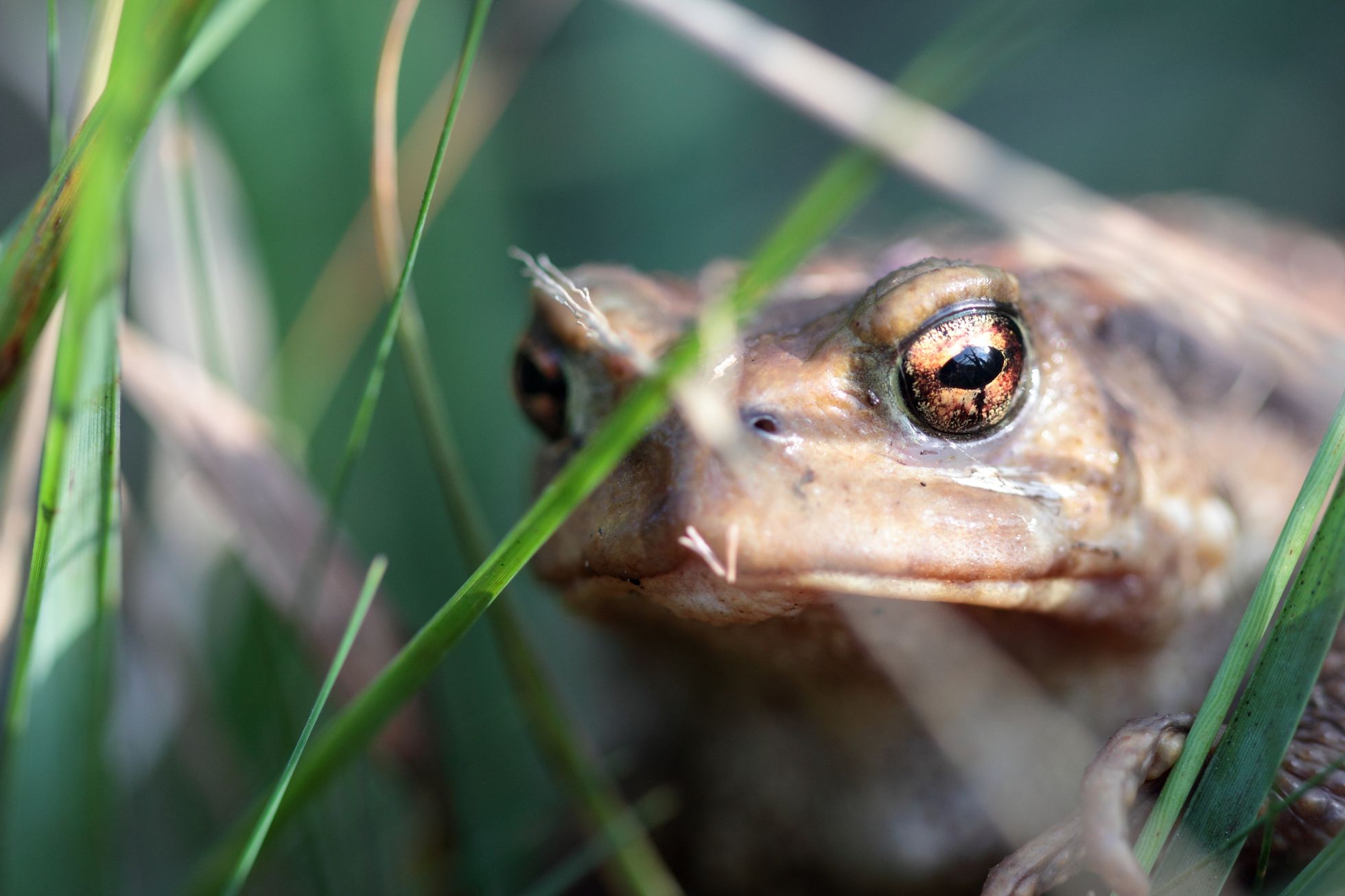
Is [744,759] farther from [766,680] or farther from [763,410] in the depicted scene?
[763,410]

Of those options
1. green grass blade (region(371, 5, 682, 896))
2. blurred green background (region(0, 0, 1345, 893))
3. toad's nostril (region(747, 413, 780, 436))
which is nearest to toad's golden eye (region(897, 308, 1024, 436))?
toad's nostril (region(747, 413, 780, 436))

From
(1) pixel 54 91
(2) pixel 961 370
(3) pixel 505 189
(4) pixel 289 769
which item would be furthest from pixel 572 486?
(3) pixel 505 189

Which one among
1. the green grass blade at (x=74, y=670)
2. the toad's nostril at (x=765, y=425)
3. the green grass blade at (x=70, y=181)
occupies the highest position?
the toad's nostril at (x=765, y=425)

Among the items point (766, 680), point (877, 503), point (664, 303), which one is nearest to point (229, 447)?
point (664, 303)

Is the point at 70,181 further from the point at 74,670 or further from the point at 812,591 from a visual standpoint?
→ the point at 812,591

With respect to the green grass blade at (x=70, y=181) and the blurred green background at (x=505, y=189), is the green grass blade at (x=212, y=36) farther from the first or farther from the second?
the blurred green background at (x=505, y=189)

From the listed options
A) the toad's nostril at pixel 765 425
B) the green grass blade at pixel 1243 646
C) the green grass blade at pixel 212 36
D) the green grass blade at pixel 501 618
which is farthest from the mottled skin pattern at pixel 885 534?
the green grass blade at pixel 212 36

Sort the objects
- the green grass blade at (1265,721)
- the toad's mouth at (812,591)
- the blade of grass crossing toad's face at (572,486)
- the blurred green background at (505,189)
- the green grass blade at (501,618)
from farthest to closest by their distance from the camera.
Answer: the blurred green background at (505,189)
the green grass blade at (501,618)
the toad's mouth at (812,591)
the green grass blade at (1265,721)
the blade of grass crossing toad's face at (572,486)
